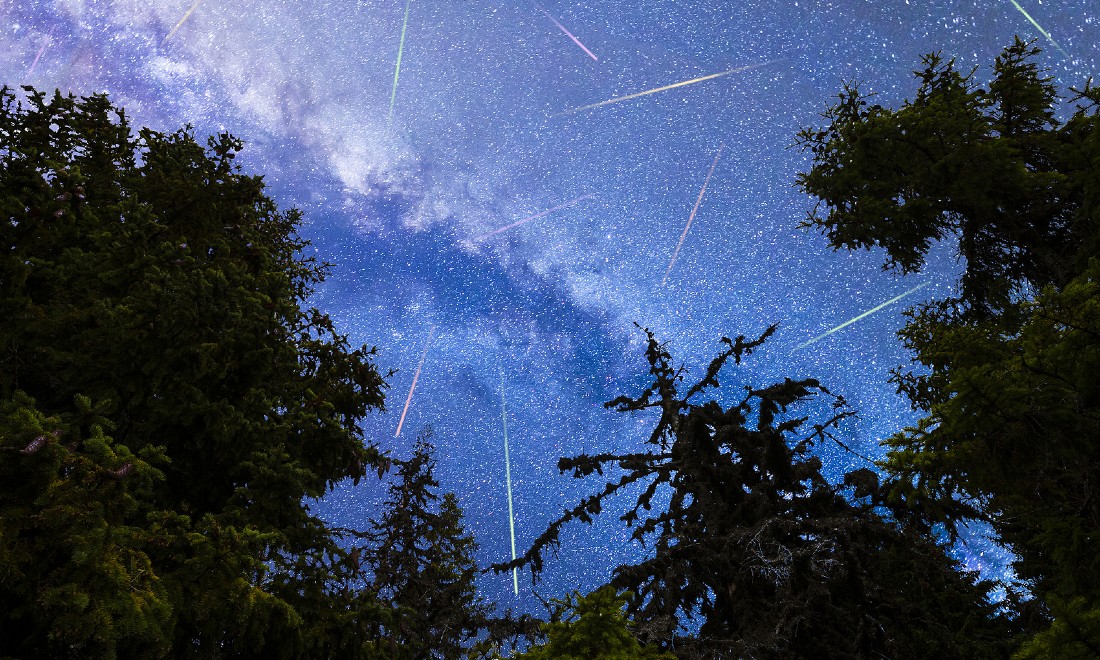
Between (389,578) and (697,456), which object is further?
(389,578)

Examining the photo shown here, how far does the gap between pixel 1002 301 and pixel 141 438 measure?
12.7 meters

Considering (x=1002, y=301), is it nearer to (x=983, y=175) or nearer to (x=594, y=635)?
(x=983, y=175)

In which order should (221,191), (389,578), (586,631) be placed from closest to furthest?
(586,631) → (221,191) → (389,578)

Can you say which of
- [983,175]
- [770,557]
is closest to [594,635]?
[770,557]

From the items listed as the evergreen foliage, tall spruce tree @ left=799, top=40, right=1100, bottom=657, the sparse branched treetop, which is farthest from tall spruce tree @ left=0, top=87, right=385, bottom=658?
→ the sparse branched treetop

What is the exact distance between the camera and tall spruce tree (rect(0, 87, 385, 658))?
3637 mm

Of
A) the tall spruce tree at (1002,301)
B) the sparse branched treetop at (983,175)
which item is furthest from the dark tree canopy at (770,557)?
the sparse branched treetop at (983,175)

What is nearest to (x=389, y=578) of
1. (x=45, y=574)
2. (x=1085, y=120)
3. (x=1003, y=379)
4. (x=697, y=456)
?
(x=697, y=456)

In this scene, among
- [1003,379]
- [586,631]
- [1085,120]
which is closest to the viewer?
[586,631]

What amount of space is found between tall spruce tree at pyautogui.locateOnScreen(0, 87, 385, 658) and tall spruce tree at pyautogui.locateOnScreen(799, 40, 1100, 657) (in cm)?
566

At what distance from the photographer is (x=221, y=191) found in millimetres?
8539

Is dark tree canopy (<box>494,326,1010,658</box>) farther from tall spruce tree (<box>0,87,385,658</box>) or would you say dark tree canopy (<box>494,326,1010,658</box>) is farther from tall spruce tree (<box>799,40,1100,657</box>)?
tall spruce tree (<box>0,87,385,658</box>)

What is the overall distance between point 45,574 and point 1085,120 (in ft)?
41.0

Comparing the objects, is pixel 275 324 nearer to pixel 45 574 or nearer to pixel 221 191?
pixel 45 574
